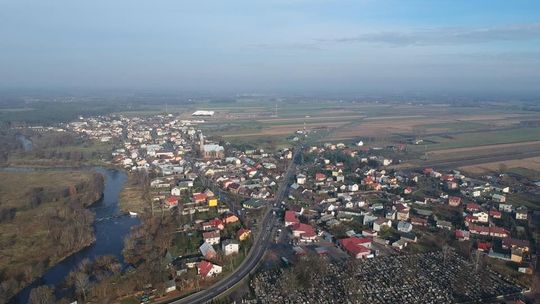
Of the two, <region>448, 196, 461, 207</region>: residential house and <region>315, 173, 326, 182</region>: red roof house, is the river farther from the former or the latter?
<region>448, 196, 461, 207</region>: residential house

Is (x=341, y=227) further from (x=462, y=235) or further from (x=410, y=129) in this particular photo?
(x=410, y=129)

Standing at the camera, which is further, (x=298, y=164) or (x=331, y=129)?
(x=331, y=129)

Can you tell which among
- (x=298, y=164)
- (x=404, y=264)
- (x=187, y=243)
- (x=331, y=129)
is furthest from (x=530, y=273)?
(x=331, y=129)

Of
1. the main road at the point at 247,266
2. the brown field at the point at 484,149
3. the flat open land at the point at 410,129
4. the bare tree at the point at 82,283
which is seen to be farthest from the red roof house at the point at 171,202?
the brown field at the point at 484,149

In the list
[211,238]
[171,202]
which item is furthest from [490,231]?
[171,202]

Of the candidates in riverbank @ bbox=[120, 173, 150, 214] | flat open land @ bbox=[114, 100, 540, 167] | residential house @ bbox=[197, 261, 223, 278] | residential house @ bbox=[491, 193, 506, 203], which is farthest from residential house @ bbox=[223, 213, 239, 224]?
flat open land @ bbox=[114, 100, 540, 167]

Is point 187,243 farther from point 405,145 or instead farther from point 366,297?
point 405,145
